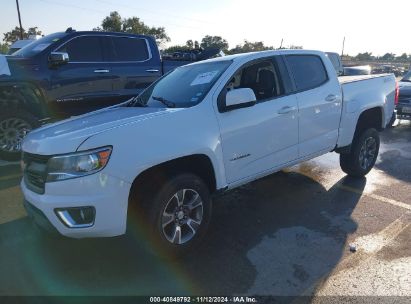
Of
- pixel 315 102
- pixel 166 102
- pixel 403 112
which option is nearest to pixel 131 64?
pixel 166 102

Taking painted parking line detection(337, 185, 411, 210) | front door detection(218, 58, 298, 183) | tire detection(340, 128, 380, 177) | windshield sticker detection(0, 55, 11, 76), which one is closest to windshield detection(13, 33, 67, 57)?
windshield sticker detection(0, 55, 11, 76)

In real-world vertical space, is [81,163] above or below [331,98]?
below

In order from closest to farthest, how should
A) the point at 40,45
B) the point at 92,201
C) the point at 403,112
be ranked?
the point at 92,201 < the point at 40,45 < the point at 403,112

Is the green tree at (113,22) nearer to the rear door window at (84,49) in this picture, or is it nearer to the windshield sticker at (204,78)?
the rear door window at (84,49)

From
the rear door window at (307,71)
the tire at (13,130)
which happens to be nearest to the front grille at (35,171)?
the rear door window at (307,71)

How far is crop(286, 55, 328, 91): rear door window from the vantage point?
14.7 feet

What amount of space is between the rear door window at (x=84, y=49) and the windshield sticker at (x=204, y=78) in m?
3.68

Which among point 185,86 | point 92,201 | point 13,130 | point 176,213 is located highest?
point 185,86

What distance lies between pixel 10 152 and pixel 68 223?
3889mm

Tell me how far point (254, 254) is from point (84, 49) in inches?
203

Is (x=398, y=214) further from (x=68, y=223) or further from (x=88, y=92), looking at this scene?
(x=88, y=92)

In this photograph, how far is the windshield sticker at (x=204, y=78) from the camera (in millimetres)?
3814

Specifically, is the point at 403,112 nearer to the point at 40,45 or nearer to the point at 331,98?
the point at 331,98

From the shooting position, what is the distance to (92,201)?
9.23ft
